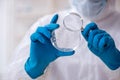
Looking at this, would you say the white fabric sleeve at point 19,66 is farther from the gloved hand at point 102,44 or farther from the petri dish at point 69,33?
the gloved hand at point 102,44

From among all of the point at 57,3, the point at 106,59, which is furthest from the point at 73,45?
the point at 57,3

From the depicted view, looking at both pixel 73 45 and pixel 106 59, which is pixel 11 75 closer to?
pixel 73 45

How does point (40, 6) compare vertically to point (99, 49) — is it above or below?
below

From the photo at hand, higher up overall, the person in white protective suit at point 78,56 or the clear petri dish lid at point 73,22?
the clear petri dish lid at point 73,22

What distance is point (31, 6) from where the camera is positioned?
2367mm

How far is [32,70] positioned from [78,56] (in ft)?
0.77

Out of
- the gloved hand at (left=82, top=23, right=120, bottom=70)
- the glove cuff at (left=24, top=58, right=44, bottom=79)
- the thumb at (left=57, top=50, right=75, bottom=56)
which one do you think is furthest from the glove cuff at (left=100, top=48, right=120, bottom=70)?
the glove cuff at (left=24, top=58, right=44, bottom=79)

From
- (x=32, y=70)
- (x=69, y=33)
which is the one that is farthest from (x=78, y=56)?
(x=32, y=70)

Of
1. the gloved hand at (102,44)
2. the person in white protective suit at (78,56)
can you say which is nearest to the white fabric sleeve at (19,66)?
the person in white protective suit at (78,56)

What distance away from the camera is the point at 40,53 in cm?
108

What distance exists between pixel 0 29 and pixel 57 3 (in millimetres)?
558

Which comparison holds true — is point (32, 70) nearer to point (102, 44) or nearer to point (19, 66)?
point (19, 66)

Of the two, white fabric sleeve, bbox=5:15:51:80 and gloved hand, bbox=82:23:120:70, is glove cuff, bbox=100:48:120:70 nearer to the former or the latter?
gloved hand, bbox=82:23:120:70

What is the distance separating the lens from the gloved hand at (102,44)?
3.18ft
